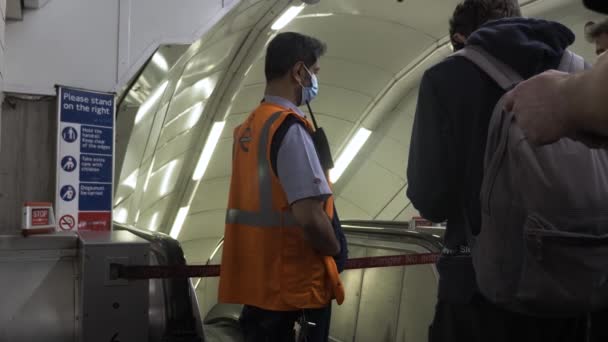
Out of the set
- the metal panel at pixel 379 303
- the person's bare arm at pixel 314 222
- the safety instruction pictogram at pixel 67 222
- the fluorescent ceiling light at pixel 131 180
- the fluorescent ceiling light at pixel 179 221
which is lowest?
the fluorescent ceiling light at pixel 179 221

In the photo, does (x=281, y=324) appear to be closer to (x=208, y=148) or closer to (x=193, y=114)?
(x=193, y=114)

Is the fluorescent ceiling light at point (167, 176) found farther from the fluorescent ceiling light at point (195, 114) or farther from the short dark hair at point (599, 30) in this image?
the short dark hair at point (599, 30)

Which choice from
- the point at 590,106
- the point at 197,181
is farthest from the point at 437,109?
the point at 197,181

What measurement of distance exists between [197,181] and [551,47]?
10.2 m

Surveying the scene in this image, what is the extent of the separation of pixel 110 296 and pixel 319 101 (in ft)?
30.8

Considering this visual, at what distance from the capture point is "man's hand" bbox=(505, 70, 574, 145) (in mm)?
1151

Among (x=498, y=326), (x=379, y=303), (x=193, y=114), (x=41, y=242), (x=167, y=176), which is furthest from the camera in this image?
(x=167, y=176)

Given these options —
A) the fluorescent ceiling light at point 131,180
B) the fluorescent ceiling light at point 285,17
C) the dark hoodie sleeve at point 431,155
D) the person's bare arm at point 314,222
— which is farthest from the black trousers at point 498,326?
the fluorescent ceiling light at point 285,17

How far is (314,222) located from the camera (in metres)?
2.41

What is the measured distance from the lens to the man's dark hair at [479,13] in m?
2.14

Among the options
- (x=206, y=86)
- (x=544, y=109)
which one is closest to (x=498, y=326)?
(x=544, y=109)

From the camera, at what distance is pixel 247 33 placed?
855cm

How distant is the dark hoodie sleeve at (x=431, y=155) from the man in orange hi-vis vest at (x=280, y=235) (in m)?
0.53

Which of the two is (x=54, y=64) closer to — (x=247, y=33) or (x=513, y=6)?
(x=513, y=6)
